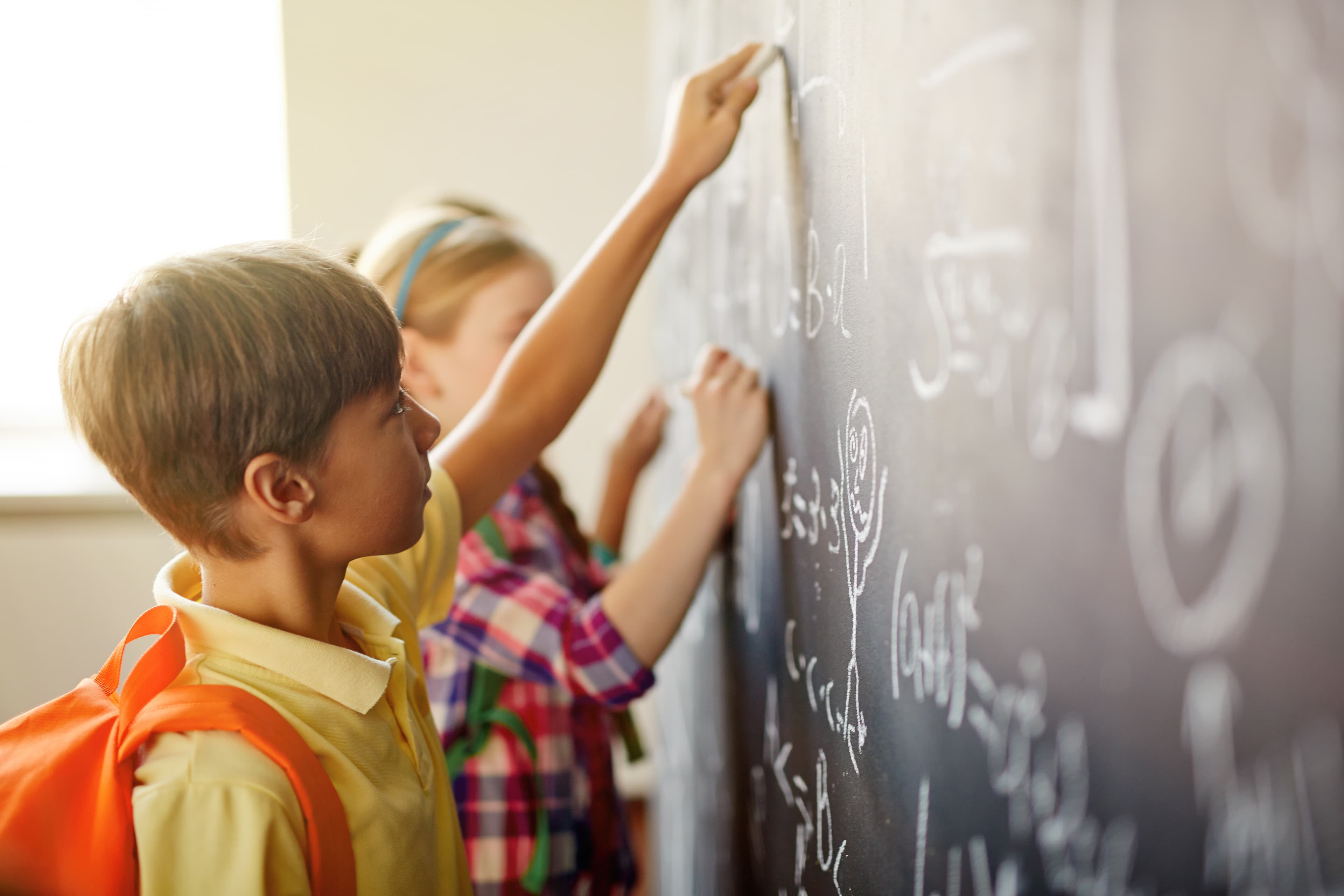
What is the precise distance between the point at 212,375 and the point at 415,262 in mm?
586

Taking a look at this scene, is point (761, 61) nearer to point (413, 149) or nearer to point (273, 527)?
point (273, 527)

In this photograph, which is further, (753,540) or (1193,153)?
(753,540)

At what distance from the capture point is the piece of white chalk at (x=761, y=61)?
2.65 feet

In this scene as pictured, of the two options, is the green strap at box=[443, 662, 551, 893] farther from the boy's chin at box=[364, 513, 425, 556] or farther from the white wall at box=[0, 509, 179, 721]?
the white wall at box=[0, 509, 179, 721]

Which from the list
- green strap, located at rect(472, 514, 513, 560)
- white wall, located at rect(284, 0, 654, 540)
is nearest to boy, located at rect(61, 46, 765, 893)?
green strap, located at rect(472, 514, 513, 560)

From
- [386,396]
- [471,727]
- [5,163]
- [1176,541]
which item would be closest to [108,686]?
[386,396]

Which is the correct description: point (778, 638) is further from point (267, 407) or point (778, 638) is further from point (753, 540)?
point (267, 407)

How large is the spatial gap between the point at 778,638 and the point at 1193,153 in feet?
2.09

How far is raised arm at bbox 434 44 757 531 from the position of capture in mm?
855

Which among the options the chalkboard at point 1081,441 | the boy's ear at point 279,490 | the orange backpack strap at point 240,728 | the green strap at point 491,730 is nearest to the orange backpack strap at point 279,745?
the orange backpack strap at point 240,728

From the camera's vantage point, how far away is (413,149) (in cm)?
244

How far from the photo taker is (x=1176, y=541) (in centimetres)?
27

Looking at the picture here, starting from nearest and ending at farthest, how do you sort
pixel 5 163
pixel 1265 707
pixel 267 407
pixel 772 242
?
pixel 1265 707
pixel 267 407
pixel 772 242
pixel 5 163

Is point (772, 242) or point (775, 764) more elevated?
point (772, 242)
